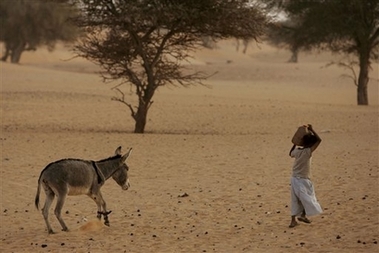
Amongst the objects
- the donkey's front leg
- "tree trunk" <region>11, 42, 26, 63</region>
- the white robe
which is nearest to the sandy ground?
the donkey's front leg

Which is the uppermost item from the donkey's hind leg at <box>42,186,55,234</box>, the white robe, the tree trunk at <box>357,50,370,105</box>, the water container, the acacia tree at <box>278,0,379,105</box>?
the acacia tree at <box>278,0,379,105</box>

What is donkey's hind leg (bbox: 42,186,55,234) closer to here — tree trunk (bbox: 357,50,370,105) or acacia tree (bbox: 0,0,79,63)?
tree trunk (bbox: 357,50,370,105)

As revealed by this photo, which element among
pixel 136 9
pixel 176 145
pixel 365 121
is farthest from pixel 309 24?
pixel 176 145

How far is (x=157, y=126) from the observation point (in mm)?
29953

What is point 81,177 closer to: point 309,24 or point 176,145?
point 176,145

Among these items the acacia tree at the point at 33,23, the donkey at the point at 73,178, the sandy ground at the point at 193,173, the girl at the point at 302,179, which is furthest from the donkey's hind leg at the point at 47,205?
the acacia tree at the point at 33,23

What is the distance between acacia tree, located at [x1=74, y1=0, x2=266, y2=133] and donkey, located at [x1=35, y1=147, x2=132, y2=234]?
1357 centimetres

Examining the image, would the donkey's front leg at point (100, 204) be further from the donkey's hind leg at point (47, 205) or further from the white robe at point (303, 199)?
the white robe at point (303, 199)

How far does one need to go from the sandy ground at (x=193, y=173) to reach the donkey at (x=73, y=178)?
0.44 metres

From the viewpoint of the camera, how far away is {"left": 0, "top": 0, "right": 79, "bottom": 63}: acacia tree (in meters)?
68.4

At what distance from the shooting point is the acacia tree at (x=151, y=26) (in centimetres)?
2603

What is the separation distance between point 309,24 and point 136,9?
14.7 metres

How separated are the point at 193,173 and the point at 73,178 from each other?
6.41 m

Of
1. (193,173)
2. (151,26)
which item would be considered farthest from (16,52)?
(193,173)
